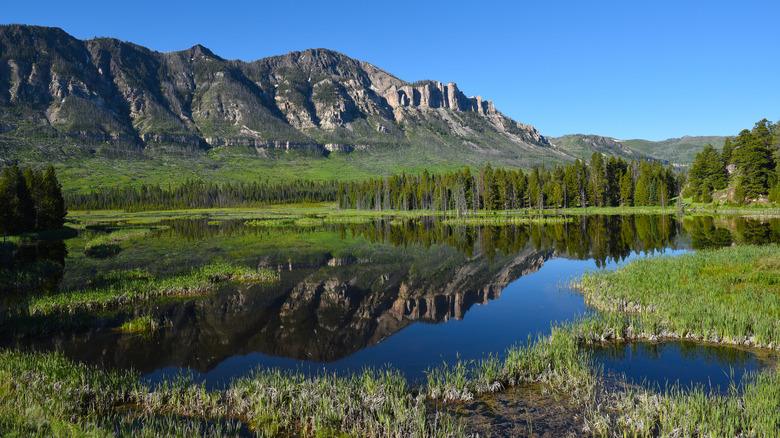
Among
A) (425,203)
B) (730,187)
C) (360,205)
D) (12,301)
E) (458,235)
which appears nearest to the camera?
(12,301)

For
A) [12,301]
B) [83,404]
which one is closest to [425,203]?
[12,301]

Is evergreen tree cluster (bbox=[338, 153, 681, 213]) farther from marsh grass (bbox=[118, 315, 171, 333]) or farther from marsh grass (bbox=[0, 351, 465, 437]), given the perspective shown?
marsh grass (bbox=[0, 351, 465, 437])

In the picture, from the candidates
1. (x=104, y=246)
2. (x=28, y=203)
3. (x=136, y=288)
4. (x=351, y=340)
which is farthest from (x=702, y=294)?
(x=28, y=203)

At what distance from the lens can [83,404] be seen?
11172 millimetres

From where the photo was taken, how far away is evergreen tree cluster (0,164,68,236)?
59000 mm

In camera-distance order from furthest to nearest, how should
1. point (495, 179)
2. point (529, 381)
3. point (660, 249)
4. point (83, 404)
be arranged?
point (495, 179) → point (660, 249) → point (529, 381) → point (83, 404)

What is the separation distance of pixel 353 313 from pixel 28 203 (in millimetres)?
72042

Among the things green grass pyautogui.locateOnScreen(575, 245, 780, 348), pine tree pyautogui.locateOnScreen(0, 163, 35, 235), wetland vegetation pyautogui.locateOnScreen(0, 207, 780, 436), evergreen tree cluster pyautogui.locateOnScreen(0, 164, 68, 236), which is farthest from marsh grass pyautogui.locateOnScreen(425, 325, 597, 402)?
evergreen tree cluster pyautogui.locateOnScreen(0, 164, 68, 236)

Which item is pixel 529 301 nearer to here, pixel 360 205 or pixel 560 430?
pixel 560 430

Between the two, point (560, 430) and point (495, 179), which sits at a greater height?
point (495, 179)

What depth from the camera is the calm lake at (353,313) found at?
15109mm

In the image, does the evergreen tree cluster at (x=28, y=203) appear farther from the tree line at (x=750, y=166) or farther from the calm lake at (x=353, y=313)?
the tree line at (x=750, y=166)

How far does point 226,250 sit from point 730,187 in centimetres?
11107

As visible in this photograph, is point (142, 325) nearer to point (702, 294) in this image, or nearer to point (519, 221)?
point (702, 294)
